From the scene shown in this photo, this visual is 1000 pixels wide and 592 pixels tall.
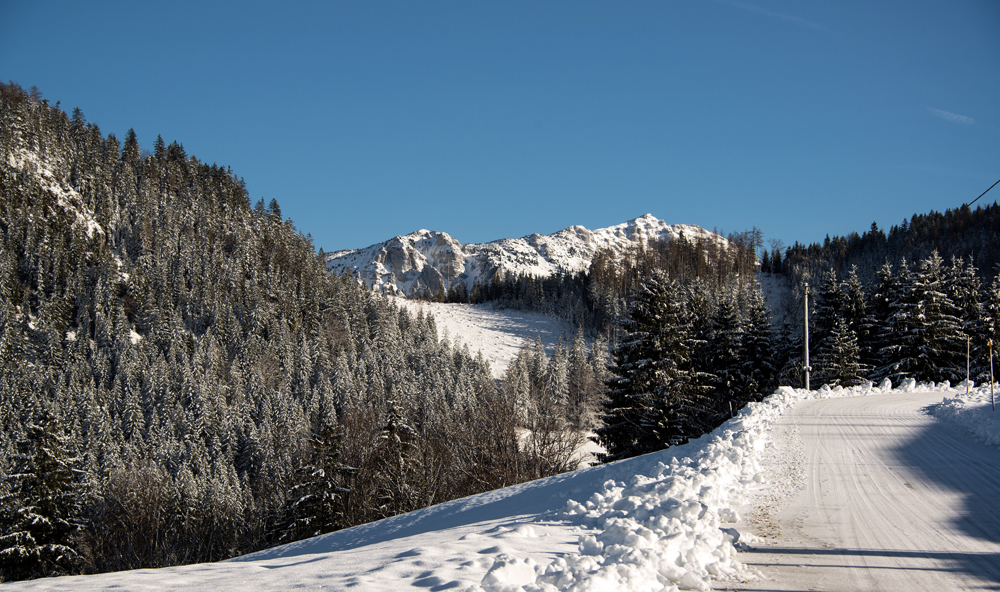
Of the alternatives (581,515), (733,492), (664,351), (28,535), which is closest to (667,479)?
(733,492)

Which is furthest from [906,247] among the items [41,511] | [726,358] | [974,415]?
[41,511]

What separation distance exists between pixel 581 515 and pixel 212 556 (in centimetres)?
4162

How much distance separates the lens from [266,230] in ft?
403

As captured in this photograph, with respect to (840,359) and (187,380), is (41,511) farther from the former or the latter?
(187,380)

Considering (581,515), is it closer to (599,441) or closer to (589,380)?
(599,441)

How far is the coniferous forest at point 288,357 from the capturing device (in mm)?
23781

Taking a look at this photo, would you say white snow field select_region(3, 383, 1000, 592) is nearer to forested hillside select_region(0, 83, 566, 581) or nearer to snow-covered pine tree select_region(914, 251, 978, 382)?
forested hillside select_region(0, 83, 566, 581)

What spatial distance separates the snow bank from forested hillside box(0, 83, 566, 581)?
13333 millimetres

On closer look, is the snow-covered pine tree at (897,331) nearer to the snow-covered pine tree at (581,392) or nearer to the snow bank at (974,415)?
the snow bank at (974,415)

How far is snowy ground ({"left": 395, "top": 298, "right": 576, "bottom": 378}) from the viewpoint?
111188 millimetres

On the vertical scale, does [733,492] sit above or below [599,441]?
above

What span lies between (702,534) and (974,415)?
1124cm

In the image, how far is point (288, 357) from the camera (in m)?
87.1

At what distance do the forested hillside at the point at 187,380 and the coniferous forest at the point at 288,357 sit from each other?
0.26 m
